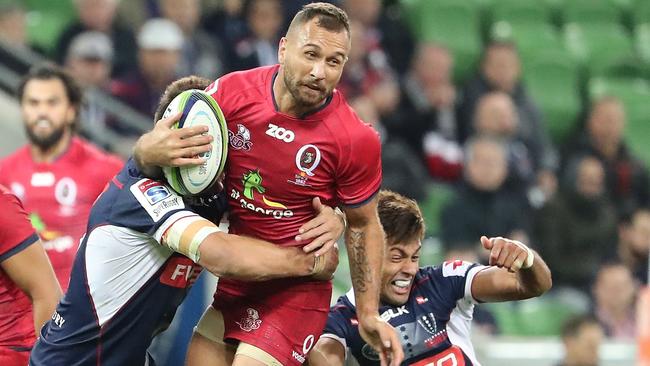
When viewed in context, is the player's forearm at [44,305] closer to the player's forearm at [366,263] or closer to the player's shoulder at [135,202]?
the player's shoulder at [135,202]

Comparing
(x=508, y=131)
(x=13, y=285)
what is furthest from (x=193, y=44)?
(x=13, y=285)

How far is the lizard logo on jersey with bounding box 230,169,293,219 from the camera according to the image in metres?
4.34

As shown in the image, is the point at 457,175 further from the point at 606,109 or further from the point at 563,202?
the point at 606,109

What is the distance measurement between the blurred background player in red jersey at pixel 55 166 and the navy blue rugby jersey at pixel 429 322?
8.30 feet

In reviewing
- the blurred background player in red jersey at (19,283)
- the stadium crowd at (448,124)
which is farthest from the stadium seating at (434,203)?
the blurred background player in red jersey at (19,283)

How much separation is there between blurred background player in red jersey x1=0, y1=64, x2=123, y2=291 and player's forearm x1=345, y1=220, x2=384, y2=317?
274 centimetres

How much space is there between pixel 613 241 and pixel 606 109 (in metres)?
1.25

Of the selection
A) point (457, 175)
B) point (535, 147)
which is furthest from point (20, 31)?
point (535, 147)

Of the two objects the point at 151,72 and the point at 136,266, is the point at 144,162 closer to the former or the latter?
the point at 136,266

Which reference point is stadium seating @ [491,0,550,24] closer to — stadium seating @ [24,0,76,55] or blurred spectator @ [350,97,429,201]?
blurred spectator @ [350,97,429,201]

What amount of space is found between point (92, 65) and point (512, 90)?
3253 mm

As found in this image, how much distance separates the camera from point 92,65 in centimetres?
869

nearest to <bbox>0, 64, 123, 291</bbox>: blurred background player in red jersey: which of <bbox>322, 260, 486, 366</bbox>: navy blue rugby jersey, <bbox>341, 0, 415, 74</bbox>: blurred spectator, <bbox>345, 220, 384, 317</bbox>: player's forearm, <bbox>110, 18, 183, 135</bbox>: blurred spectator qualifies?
<bbox>110, 18, 183, 135</bbox>: blurred spectator

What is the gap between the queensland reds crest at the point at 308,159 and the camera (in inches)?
169
